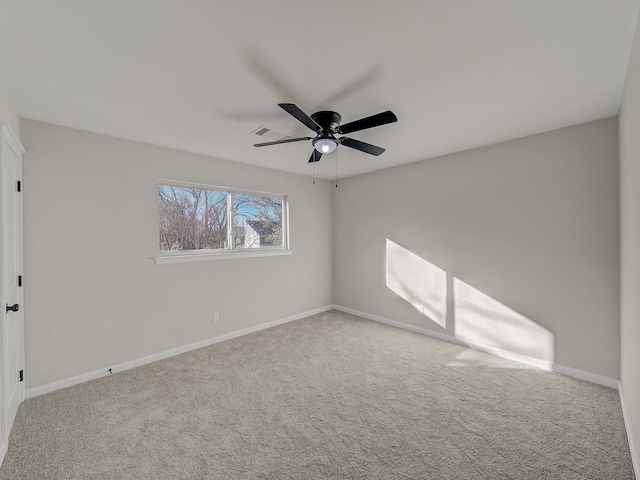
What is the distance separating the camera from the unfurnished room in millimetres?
1600

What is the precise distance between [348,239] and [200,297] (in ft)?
8.46

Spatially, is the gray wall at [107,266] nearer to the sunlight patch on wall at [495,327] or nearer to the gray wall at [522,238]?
the gray wall at [522,238]

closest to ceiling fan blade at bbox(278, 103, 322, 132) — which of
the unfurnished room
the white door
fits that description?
the unfurnished room

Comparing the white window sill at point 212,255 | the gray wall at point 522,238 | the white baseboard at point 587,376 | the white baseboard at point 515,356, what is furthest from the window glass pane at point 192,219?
the white baseboard at point 587,376

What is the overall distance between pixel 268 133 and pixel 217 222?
5.19 ft

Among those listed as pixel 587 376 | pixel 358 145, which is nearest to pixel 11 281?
pixel 358 145

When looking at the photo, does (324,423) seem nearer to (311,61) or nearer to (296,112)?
(296,112)

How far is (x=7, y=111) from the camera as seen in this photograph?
208 cm

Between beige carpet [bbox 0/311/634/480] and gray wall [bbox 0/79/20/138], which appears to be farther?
gray wall [bbox 0/79/20/138]

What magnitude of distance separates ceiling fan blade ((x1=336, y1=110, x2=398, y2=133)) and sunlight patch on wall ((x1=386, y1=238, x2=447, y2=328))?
2435 mm

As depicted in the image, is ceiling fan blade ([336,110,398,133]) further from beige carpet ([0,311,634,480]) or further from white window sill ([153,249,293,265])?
white window sill ([153,249,293,265])

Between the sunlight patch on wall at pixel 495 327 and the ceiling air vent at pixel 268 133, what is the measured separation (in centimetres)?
276

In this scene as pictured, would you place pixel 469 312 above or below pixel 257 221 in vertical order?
below

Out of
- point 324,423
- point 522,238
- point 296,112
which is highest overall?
point 296,112
